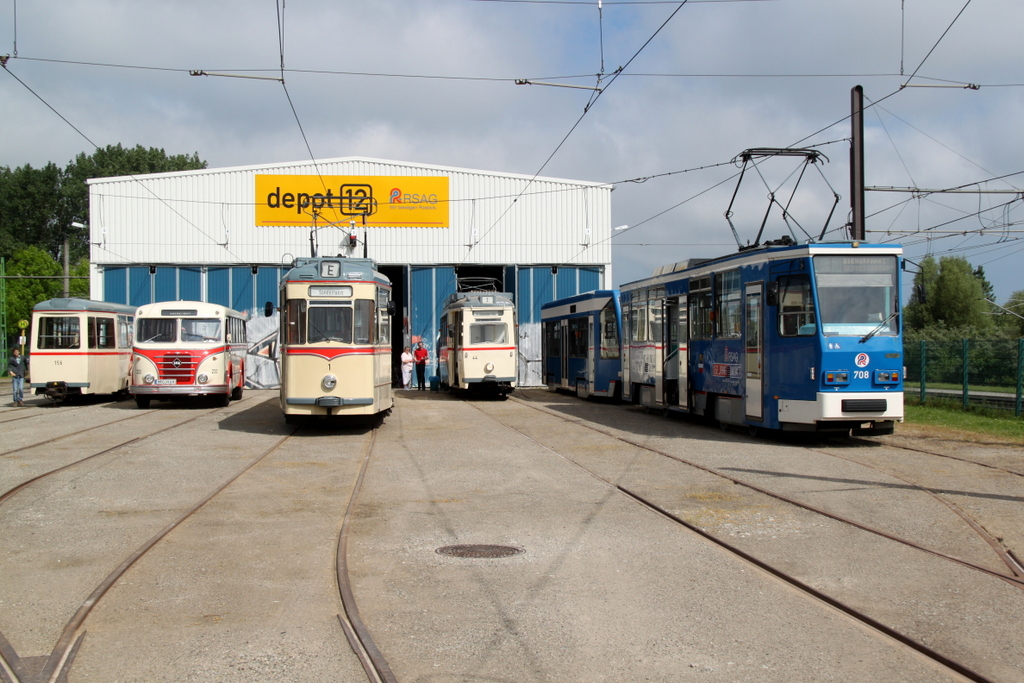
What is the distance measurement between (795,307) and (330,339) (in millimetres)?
8536

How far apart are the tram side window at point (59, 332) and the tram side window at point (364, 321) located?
1203 cm

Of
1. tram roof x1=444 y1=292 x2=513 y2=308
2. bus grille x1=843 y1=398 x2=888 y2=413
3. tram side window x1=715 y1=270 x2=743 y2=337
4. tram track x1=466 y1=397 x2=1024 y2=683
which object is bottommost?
tram track x1=466 y1=397 x2=1024 y2=683

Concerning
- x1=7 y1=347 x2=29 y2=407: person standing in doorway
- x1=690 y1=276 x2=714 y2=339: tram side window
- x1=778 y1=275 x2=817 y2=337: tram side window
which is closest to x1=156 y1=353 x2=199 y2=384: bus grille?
x1=7 y1=347 x2=29 y2=407: person standing in doorway

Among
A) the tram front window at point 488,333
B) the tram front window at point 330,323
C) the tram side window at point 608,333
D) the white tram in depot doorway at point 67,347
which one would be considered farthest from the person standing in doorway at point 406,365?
the tram front window at point 330,323

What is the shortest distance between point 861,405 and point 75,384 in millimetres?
21092

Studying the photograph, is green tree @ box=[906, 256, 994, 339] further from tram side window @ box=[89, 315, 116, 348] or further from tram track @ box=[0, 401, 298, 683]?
tram track @ box=[0, 401, 298, 683]

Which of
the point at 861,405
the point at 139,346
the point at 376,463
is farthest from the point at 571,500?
the point at 139,346

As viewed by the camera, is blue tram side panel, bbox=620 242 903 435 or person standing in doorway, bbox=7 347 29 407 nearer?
blue tram side panel, bbox=620 242 903 435

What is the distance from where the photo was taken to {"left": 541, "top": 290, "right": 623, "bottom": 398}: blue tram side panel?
26.5 m

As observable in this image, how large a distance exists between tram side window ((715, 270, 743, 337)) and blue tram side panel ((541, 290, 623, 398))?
285 inches

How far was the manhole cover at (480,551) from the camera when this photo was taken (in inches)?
298

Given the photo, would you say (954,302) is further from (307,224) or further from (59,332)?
(59,332)

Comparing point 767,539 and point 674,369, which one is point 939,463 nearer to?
point 767,539

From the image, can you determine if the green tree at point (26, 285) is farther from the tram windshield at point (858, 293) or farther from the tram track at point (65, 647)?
the tram track at point (65, 647)
